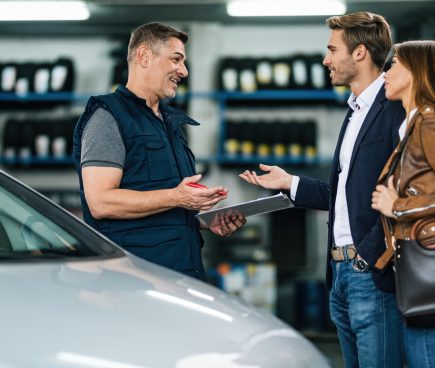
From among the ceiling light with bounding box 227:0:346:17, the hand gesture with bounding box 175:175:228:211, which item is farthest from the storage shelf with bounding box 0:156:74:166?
the hand gesture with bounding box 175:175:228:211

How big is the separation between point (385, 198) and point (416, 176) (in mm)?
99

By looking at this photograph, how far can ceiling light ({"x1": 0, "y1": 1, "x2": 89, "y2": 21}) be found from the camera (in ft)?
21.7

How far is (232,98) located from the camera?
7254mm

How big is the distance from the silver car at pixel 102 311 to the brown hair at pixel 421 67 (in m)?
0.74

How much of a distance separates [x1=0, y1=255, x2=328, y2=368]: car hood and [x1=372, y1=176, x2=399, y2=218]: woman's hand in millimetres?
448

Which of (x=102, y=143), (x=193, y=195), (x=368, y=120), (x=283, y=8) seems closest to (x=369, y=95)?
(x=368, y=120)

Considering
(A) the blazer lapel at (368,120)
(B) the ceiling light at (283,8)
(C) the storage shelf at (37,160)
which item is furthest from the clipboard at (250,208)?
(C) the storage shelf at (37,160)

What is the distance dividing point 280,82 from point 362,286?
4.74 m

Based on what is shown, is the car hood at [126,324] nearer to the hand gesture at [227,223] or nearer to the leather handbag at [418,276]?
the leather handbag at [418,276]

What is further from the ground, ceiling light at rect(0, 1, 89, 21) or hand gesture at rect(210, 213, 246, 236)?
ceiling light at rect(0, 1, 89, 21)

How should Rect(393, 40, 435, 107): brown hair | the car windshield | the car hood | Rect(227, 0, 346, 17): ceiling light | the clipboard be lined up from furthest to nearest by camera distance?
Rect(227, 0, 346, 17): ceiling light
the clipboard
Rect(393, 40, 435, 107): brown hair
the car windshield
the car hood

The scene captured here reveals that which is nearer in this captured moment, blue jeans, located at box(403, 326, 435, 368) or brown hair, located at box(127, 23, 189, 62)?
blue jeans, located at box(403, 326, 435, 368)

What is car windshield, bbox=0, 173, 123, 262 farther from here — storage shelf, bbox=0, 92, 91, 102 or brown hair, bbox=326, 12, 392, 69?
storage shelf, bbox=0, 92, 91, 102

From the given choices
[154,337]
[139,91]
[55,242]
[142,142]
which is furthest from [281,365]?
[139,91]
